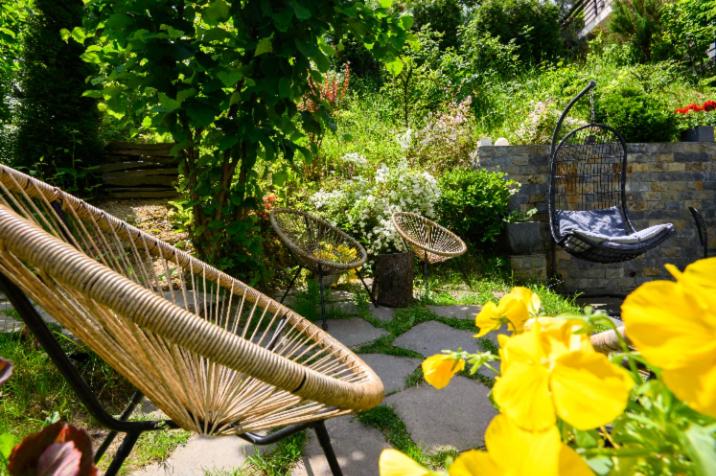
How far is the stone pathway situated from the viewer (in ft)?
4.34

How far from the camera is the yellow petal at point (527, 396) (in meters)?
0.17

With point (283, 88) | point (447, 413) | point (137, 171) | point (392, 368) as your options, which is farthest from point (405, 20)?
point (137, 171)

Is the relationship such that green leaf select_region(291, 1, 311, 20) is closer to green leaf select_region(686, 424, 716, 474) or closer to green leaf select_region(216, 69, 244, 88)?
green leaf select_region(216, 69, 244, 88)

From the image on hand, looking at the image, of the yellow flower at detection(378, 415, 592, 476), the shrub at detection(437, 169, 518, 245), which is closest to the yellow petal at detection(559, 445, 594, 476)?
the yellow flower at detection(378, 415, 592, 476)

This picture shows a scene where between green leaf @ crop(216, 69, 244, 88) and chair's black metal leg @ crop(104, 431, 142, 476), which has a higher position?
green leaf @ crop(216, 69, 244, 88)

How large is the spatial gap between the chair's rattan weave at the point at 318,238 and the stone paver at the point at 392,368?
762mm

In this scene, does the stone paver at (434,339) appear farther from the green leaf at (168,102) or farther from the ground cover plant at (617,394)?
the ground cover plant at (617,394)

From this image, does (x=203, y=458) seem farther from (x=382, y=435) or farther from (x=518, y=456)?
(x=518, y=456)

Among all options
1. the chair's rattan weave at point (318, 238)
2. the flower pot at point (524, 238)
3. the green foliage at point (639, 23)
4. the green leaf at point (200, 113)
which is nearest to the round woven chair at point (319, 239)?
the chair's rattan weave at point (318, 238)

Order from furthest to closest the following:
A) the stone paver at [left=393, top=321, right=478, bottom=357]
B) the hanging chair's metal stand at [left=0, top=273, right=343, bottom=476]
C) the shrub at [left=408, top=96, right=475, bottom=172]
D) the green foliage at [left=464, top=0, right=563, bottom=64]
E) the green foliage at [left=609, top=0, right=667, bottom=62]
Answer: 1. the green foliage at [left=464, top=0, right=563, bottom=64]
2. the green foliage at [left=609, top=0, right=667, bottom=62]
3. the shrub at [left=408, top=96, right=475, bottom=172]
4. the stone paver at [left=393, top=321, right=478, bottom=357]
5. the hanging chair's metal stand at [left=0, top=273, right=343, bottom=476]

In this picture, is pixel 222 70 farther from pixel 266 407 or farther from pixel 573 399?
pixel 573 399

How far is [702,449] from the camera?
15cm

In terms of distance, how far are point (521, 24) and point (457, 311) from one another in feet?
28.5

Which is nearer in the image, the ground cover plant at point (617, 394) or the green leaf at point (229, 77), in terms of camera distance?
the ground cover plant at point (617, 394)
